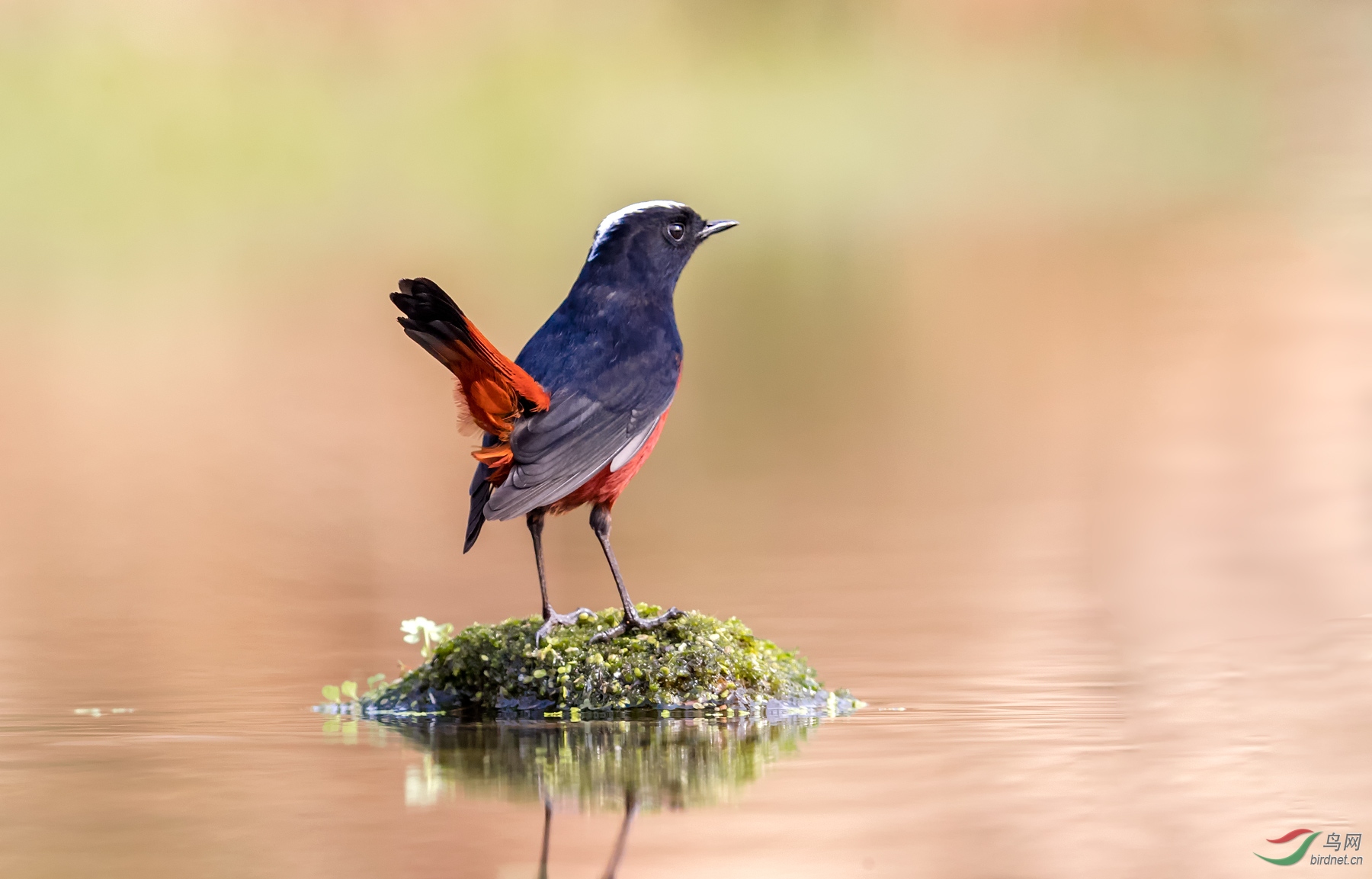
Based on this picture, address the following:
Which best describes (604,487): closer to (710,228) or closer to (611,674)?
(611,674)

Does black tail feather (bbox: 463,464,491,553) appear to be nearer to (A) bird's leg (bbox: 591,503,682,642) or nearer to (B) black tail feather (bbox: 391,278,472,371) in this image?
(A) bird's leg (bbox: 591,503,682,642)

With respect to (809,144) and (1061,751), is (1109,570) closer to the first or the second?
(1061,751)

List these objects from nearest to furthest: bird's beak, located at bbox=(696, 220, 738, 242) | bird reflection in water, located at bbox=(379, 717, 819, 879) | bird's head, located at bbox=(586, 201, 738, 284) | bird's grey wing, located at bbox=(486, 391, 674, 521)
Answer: bird reflection in water, located at bbox=(379, 717, 819, 879) → bird's grey wing, located at bbox=(486, 391, 674, 521) → bird's head, located at bbox=(586, 201, 738, 284) → bird's beak, located at bbox=(696, 220, 738, 242)

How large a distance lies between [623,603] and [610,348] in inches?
44.1

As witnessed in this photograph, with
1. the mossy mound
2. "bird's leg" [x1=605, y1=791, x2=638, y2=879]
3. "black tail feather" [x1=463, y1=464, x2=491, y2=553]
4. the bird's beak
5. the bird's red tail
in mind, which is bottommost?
"bird's leg" [x1=605, y1=791, x2=638, y2=879]

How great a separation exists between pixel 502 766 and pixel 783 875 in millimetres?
1510

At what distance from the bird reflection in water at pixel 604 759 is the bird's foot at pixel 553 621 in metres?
0.44

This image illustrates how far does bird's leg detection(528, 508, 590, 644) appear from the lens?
632 centimetres

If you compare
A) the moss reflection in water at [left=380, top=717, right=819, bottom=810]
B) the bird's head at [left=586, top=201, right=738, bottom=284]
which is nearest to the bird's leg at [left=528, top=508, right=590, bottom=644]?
the moss reflection in water at [left=380, top=717, right=819, bottom=810]

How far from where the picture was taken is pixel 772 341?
68.1ft

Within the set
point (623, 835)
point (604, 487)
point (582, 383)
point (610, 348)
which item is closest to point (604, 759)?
point (623, 835)

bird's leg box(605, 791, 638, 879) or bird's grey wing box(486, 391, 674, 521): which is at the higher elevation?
bird's grey wing box(486, 391, 674, 521)

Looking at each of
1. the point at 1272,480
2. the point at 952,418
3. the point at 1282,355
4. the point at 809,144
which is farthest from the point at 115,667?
the point at 809,144

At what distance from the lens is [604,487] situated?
21.3ft
